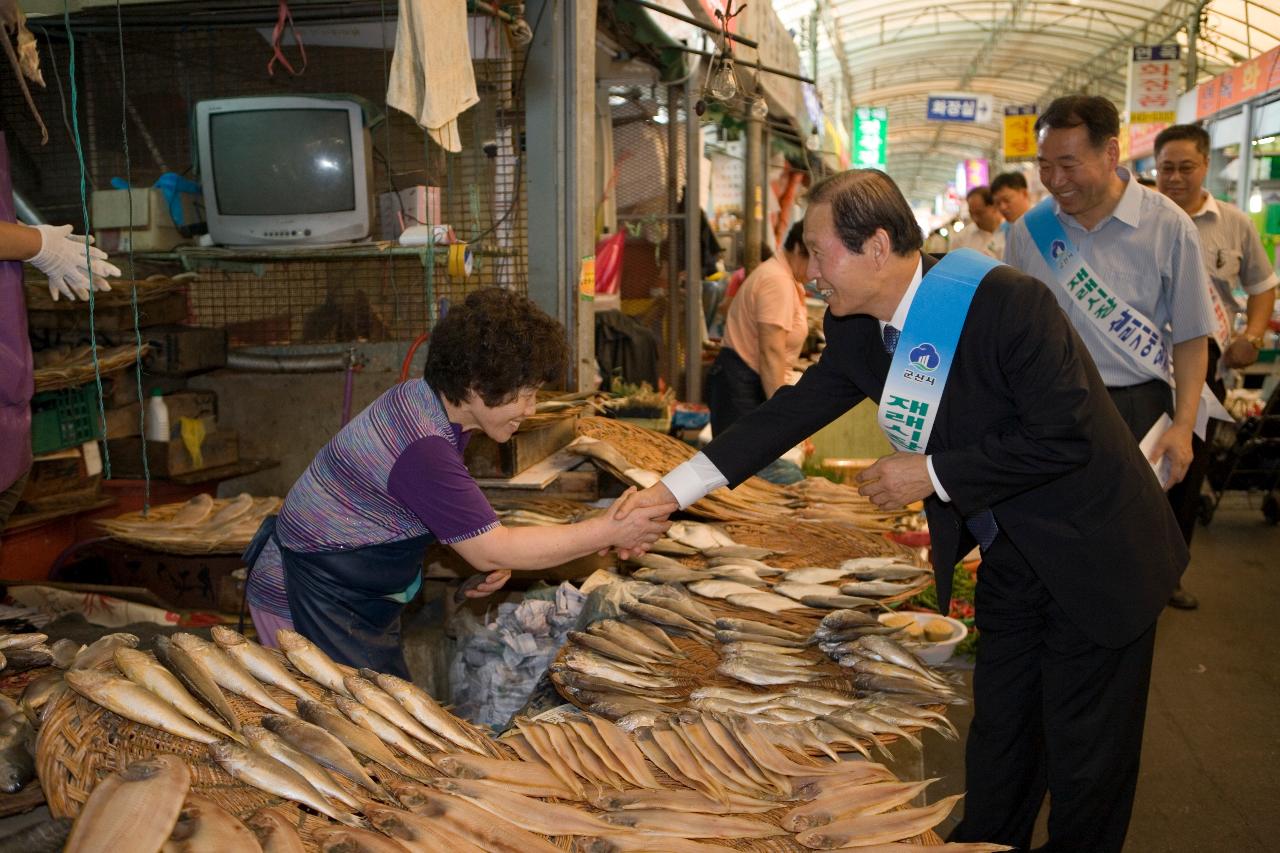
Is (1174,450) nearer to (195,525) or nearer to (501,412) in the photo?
(501,412)

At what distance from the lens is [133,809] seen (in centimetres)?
158

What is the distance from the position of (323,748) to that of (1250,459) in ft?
29.7

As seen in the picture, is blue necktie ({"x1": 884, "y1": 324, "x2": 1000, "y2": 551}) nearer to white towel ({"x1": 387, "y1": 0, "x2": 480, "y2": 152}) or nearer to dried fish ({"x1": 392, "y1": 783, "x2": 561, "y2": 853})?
dried fish ({"x1": 392, "y1": 783, "x2": 561, "y2": 853})

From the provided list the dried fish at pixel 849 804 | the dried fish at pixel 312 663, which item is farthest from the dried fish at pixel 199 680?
the dried fish at pixel 849 804

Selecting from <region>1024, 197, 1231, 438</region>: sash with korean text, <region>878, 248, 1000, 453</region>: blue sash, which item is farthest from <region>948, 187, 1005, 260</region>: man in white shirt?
<region>878, 248, 1000, 453</region>: blue sash

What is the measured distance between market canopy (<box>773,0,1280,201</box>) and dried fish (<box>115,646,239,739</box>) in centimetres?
1781

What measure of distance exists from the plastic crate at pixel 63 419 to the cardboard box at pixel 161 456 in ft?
1.16

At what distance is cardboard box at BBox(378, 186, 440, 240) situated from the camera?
5180 mm

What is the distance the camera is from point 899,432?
9.18 ft

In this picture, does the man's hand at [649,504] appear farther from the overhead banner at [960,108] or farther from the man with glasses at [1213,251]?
the overhead banner at [960,108]

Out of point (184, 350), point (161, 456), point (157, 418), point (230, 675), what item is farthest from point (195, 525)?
point (230, 675)

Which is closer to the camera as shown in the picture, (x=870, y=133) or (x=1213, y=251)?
(x=1213, y=251)

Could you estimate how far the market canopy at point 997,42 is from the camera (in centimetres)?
2009

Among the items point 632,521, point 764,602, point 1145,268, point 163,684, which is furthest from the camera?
point 1145,268
